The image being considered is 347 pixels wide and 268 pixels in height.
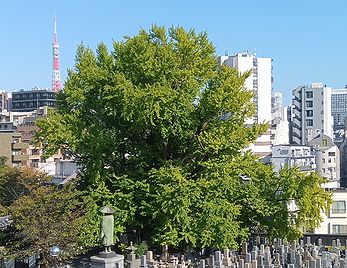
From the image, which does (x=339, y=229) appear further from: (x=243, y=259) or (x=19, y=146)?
(x=19, y=146)

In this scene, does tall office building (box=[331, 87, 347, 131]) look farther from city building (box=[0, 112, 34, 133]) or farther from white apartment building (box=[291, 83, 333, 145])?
city building (box=[0, 112, 34, 133])

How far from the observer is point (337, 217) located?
115 feet

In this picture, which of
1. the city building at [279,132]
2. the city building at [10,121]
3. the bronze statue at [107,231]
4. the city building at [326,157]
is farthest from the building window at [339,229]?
the city building at [10,121]

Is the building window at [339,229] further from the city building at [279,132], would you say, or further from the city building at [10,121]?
the city building at [10,121]

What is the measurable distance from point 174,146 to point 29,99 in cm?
9444

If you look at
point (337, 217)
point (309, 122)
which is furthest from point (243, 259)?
point (309, 122)

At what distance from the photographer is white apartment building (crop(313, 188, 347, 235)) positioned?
34.7 metres

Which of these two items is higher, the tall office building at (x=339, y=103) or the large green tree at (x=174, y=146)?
the tall office building at (x=339, y=103)

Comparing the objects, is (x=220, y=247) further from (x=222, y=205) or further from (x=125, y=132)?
(x=125, y=132)

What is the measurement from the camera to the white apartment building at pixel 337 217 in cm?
3469

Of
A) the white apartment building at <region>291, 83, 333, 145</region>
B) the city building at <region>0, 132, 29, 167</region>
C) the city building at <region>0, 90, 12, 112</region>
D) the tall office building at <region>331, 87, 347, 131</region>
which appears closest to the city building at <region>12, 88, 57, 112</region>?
the city building at <region>0, 90, 12, 112</region>

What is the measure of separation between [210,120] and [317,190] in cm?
539

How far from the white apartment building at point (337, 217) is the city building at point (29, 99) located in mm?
84142

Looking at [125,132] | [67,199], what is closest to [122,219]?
[67,199]
